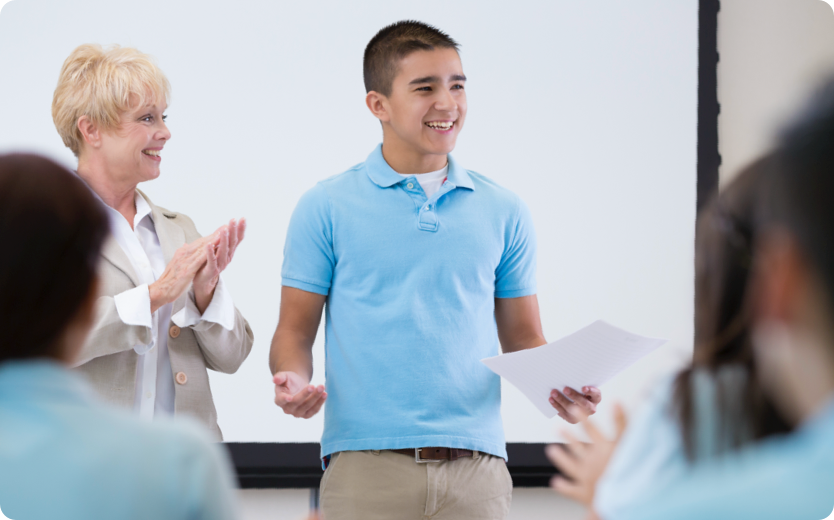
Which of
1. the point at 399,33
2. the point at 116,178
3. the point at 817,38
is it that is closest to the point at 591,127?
the point at 817,38

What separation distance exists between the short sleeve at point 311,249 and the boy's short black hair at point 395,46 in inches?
14.8

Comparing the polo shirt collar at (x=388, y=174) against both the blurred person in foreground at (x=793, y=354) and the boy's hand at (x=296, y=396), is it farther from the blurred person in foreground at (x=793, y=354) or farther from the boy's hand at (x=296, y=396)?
the blurred person in foreground at (x=793, y=354)

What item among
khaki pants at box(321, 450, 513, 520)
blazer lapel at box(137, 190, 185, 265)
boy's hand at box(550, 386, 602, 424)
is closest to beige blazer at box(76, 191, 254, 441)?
blazer lapel at box(137, 190, 185, 265)

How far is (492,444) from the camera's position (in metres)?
1.61

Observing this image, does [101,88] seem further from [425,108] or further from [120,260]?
[425,108]

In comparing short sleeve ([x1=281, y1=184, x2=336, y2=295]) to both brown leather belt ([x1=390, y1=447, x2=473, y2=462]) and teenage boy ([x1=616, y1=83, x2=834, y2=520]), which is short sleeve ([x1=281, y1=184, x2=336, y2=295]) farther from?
teenage boy ([x1=616, y1=83, x2=834, y2=520])

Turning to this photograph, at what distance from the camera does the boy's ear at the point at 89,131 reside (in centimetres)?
177

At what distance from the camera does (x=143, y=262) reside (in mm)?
1740

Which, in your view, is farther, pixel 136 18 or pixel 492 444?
pixel 136 18

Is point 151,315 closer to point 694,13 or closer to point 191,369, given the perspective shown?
point 191,369

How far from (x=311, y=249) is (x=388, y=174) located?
0.86 feet

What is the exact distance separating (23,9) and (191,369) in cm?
170

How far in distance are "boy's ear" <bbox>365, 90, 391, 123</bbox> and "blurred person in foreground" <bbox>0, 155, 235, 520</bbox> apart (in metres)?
1.13

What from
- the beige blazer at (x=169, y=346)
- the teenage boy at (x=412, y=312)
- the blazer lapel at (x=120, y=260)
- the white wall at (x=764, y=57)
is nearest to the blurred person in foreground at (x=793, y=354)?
the teenage boy at (x=412, y=312)
